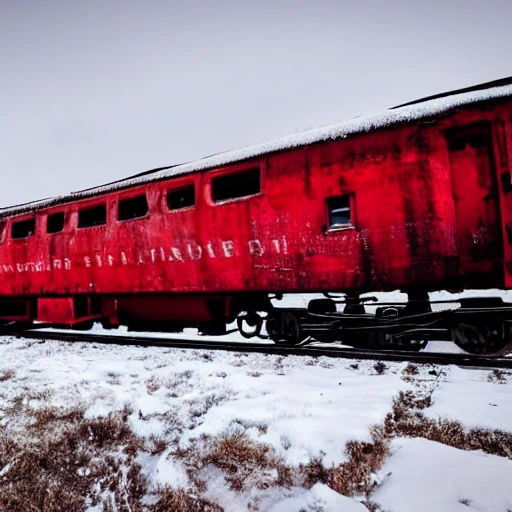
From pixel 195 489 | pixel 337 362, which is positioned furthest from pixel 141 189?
pixel 195 489

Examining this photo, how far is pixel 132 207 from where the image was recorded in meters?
7.02

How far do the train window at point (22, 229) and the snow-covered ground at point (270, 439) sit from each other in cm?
502

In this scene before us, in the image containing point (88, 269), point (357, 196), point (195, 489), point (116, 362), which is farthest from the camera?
point (88, 269)

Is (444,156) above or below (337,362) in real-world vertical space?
above

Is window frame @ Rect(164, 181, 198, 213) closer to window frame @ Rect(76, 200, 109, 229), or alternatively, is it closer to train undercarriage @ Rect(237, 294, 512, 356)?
window frame @ Rect(76, 200, 109, 229)

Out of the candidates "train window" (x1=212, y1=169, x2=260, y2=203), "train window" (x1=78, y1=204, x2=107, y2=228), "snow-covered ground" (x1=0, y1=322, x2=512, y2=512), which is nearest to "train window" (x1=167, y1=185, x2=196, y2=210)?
"train window" (x1=212, y1=169, x2=260, y2=203)

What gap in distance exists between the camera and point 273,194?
5.19 meters

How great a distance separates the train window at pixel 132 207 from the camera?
6.77 metres

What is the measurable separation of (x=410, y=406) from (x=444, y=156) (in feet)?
9.75

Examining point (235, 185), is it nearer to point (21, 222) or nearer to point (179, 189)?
point (179, 189)

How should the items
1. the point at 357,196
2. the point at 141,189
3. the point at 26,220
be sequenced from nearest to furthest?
the point at 357,196 → the point at 141,189 → the point at 26,220

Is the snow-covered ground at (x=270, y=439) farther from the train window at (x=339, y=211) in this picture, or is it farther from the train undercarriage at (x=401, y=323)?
the train window at (x=339, y=211)

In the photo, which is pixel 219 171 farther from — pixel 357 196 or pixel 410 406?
pixel 410 406

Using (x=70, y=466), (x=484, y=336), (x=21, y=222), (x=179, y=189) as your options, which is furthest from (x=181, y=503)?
(x=21, y=222)
